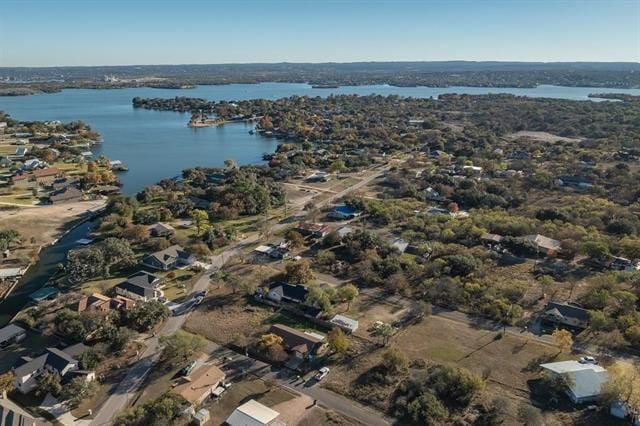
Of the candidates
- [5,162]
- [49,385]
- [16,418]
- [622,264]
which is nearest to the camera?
[16,418]

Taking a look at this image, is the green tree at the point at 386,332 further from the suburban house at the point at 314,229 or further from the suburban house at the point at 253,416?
the suburban house at the point at 314,229

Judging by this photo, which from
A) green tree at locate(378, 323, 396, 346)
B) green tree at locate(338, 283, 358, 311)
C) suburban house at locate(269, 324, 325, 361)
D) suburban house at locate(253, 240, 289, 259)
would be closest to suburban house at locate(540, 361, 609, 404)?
green tree at locate(378, 323, 396, 346)

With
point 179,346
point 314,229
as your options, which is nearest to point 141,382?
point 179,346

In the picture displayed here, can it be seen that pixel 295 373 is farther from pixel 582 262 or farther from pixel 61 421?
pixel 582 262

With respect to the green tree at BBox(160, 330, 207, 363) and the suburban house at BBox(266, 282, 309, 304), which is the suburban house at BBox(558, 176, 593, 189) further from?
the green tree at BBox(160, 330, 207, 363)

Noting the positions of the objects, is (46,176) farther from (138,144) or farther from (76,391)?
(76,391)
